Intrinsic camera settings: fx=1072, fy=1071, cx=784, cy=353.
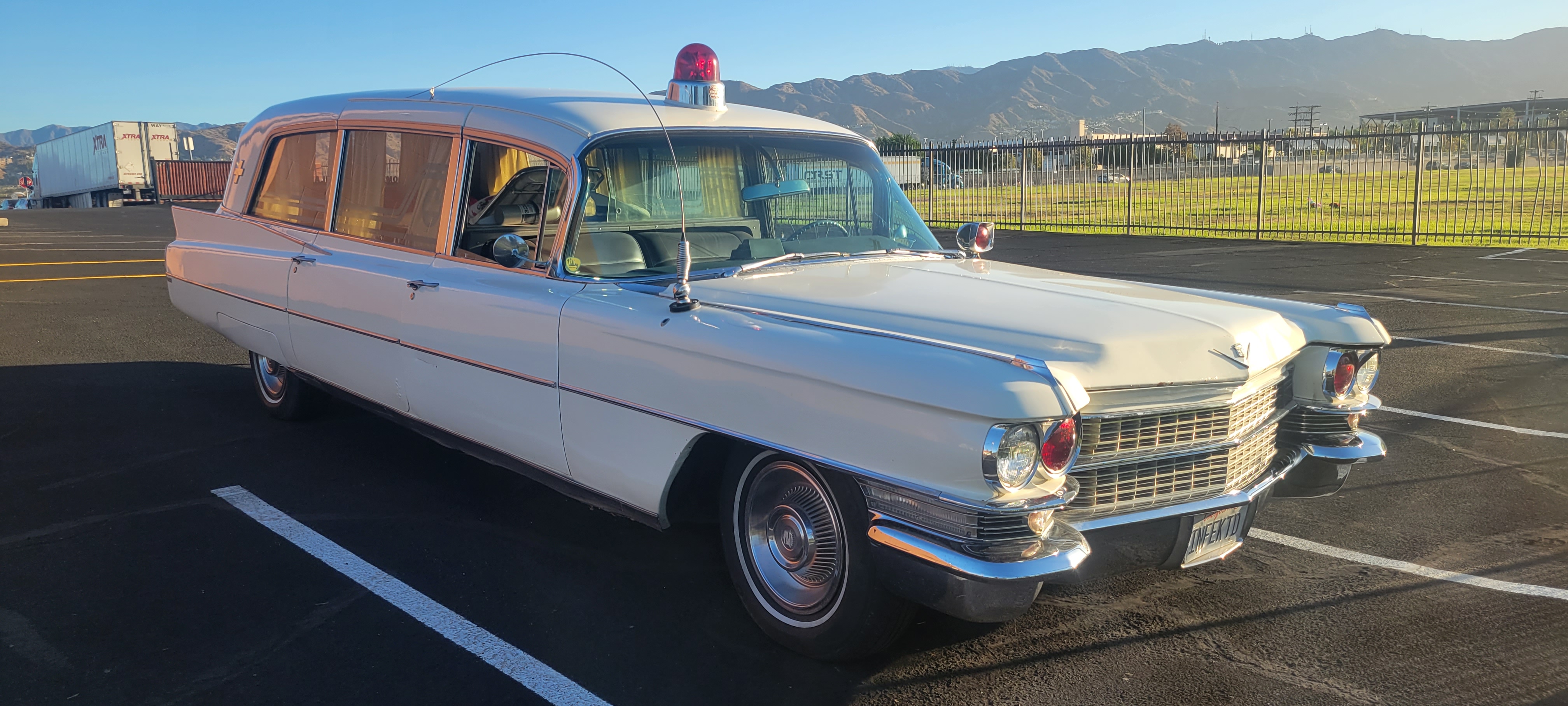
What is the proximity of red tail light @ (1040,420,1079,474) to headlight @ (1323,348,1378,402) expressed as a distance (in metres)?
1.45

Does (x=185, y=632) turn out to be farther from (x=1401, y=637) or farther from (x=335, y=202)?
(x=1401, y=637)

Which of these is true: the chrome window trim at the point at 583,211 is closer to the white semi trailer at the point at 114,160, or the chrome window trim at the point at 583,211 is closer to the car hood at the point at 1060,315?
the car hood at the point at 1060,315

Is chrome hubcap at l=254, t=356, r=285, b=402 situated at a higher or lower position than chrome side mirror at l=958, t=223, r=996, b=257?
lower

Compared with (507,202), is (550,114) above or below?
above

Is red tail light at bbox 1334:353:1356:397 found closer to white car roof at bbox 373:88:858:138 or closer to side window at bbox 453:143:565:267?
white car roof at bbox 373:88:858:138

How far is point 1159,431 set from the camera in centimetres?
304

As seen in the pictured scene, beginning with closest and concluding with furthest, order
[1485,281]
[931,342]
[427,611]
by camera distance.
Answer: [931,342], [427,611], [1485,281]

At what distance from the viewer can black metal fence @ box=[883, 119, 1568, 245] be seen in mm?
16984

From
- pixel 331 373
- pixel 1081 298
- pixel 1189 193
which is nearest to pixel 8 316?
pixel 331 373

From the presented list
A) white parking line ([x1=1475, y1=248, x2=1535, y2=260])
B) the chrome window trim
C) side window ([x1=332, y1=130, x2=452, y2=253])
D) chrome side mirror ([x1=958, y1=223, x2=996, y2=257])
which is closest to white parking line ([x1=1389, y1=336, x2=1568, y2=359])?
chrome side mirror ([x1=958, y1=223, x2=996, y2=257])

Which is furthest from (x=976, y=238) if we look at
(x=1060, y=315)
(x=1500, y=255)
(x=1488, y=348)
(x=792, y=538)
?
(x=1500, y=255)

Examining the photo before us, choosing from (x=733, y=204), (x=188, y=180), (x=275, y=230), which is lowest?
(x=275, y=230)

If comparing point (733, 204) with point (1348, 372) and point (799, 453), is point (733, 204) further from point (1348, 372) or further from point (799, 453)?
point (1348, 372)

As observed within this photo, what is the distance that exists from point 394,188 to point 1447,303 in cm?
1021
